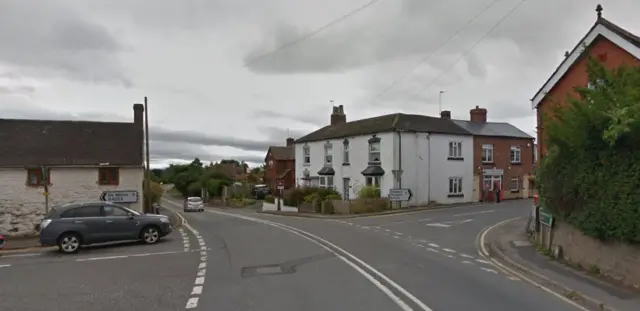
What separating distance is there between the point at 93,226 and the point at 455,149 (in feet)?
94.9

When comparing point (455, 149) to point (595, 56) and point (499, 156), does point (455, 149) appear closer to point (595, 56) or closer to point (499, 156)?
point (499, 156)

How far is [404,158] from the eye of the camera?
1404 inches

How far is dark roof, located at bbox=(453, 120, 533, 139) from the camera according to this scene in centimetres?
4147

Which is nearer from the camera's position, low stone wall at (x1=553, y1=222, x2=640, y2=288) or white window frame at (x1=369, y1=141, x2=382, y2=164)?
low stone wall at (x1=553, y1=222, x2=640, y2=288)

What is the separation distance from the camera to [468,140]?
39.4 m

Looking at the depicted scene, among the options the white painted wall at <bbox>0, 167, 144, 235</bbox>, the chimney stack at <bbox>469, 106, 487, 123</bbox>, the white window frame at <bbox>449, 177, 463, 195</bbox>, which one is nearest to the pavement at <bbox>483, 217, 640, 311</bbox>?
the white painted wall at <bbox>0, 167, 144, 235</bbox>

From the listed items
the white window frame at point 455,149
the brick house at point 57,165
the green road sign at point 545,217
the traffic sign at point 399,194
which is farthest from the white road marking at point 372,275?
the white window frame at point 455,149

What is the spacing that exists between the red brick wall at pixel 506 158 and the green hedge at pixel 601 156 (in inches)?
1151

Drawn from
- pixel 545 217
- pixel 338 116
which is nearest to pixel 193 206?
pixel 338 116

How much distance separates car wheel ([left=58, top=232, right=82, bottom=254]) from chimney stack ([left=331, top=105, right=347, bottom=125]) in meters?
34.6

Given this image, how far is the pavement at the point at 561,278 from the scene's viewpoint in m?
8.12

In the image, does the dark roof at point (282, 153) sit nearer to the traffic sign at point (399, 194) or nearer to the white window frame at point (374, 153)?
the white window frame at point (374, 153)

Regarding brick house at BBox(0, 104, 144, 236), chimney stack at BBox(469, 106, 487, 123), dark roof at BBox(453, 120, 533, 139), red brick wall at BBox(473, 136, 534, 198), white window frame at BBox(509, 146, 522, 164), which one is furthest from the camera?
chimney stack at BBox(469, 106, 487, 123)

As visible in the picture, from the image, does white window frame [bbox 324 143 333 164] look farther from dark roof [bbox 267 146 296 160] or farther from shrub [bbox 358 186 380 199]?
dark roof [bbox 267 146 296 160]
